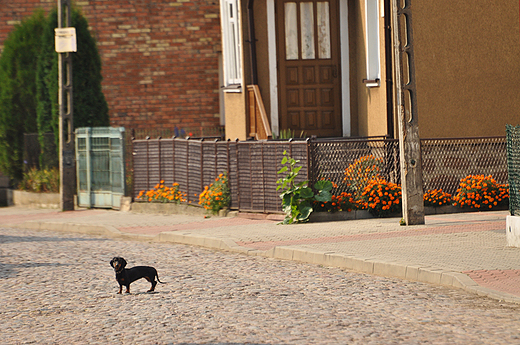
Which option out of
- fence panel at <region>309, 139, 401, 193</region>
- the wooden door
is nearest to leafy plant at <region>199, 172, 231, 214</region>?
fence panel at <region>309, 139, 401, 193</region>

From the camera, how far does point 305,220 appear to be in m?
14.4

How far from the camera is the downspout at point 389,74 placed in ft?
53.7

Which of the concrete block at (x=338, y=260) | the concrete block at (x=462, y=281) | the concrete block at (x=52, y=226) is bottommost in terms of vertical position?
the concrete block at (x=462, y=281)

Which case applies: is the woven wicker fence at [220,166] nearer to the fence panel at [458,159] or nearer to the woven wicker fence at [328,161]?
the woven wicker fence at [328,161]

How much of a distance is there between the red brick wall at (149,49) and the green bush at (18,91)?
331 centimetres

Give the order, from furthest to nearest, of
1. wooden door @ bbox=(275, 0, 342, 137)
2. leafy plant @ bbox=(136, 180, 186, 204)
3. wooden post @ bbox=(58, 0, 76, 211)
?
1. wooden post @ bbox=(58, 0, 76, 211)
2. wooden door @ bbox=(275, 0, 342, 137)
3. leafy plant @ bbox=(136, 180, 186, 204)

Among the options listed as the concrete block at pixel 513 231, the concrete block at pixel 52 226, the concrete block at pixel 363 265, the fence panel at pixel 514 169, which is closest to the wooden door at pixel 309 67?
the concrete block at pixel 52 226

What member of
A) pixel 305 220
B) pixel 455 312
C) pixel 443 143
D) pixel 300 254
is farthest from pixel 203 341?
pixel 443 143

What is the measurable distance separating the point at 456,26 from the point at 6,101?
1309cm

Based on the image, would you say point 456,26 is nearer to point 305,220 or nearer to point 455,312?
point 305,220

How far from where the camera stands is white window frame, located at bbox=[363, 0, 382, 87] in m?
17.5

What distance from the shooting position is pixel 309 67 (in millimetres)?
19469

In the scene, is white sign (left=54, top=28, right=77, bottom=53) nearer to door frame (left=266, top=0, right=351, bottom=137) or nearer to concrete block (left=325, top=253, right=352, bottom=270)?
door frame (left=266, top=0, right=351, bottom=137)

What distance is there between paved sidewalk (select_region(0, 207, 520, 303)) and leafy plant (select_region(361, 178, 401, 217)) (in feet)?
0.99
